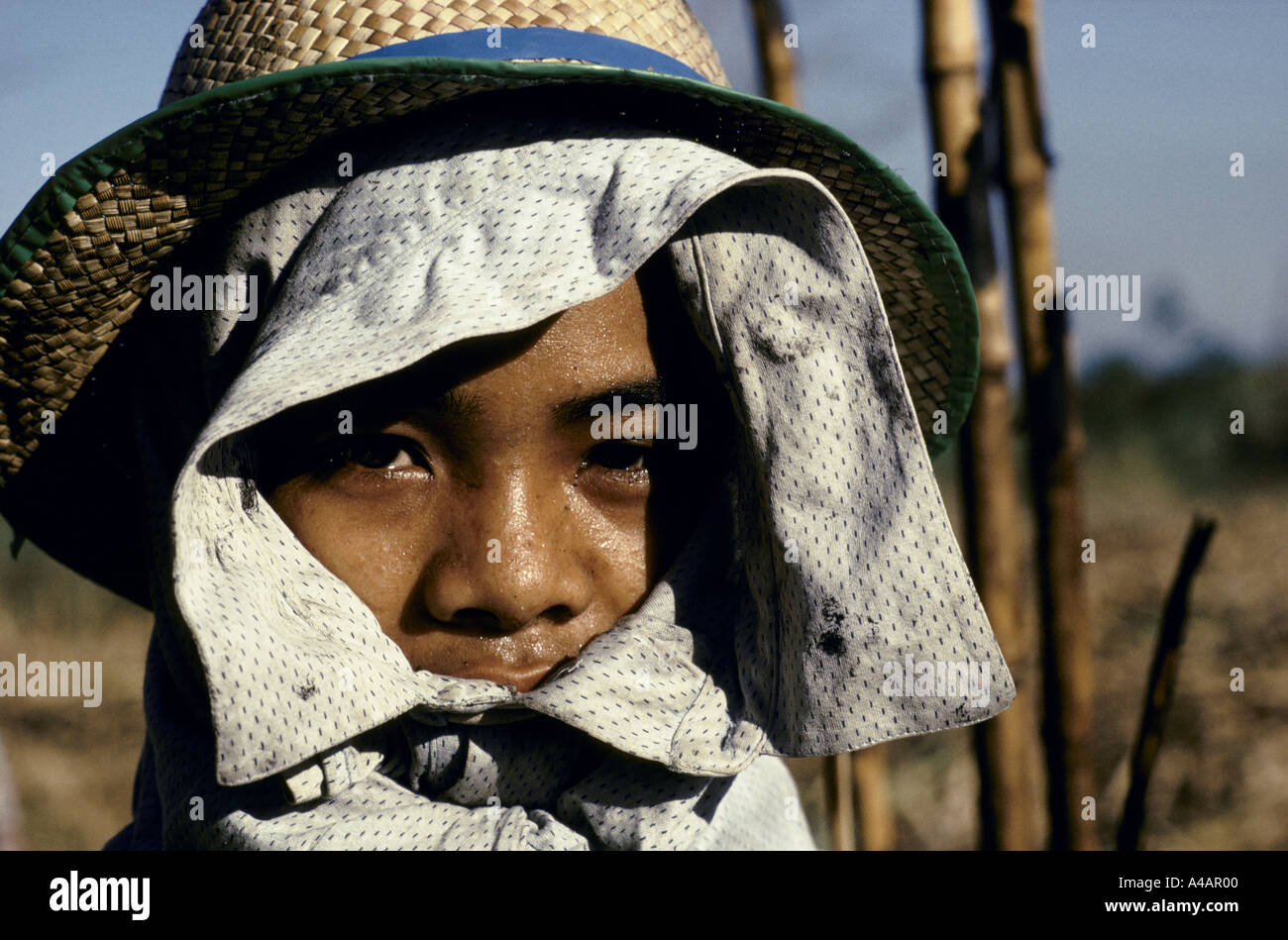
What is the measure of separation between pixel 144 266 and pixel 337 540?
0.40 m

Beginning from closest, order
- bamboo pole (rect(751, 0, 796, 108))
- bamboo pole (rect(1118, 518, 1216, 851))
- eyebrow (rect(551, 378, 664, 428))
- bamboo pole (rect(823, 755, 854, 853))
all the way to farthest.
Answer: eyebrow (rect(551, 378, 664, 428)) < bamboo pole (rect(1118, 518, 1216, 851)) < bamboo pole (rect(823, 755, 854, 853)) < bamboo pole (rect(751, 0, 796, 108))

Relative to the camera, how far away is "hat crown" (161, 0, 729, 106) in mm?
1209

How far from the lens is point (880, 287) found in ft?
4.83

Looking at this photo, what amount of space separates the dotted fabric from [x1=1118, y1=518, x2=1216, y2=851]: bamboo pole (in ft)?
1.97

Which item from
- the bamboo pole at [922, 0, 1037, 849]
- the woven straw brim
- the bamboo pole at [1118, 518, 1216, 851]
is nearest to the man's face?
the woven straw brim

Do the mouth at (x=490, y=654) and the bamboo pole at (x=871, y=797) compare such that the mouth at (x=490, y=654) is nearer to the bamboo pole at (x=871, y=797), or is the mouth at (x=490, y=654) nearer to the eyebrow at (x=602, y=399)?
the eyebrow at (x=602, y=399)

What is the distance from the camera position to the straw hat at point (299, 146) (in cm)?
110

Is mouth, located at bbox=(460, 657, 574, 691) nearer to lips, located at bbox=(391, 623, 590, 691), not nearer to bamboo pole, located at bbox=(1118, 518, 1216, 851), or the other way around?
lips, located at bbox=(391, 623, 590, 691)

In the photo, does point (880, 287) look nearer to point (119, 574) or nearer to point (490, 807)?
point (490, 807)

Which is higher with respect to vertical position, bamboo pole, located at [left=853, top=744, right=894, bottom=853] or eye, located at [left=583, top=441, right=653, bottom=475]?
eye, located at [left=583, top=441, right=653, bottom=475]

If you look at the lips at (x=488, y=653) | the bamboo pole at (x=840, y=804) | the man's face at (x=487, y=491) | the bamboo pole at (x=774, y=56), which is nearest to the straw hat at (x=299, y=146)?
the man's face at (x=487, y=491)

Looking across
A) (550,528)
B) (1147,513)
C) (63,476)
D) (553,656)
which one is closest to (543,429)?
(550,528)

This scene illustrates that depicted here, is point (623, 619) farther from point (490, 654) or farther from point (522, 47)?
point (522, 47)

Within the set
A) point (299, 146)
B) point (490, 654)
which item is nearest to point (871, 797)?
point (490, 654)
